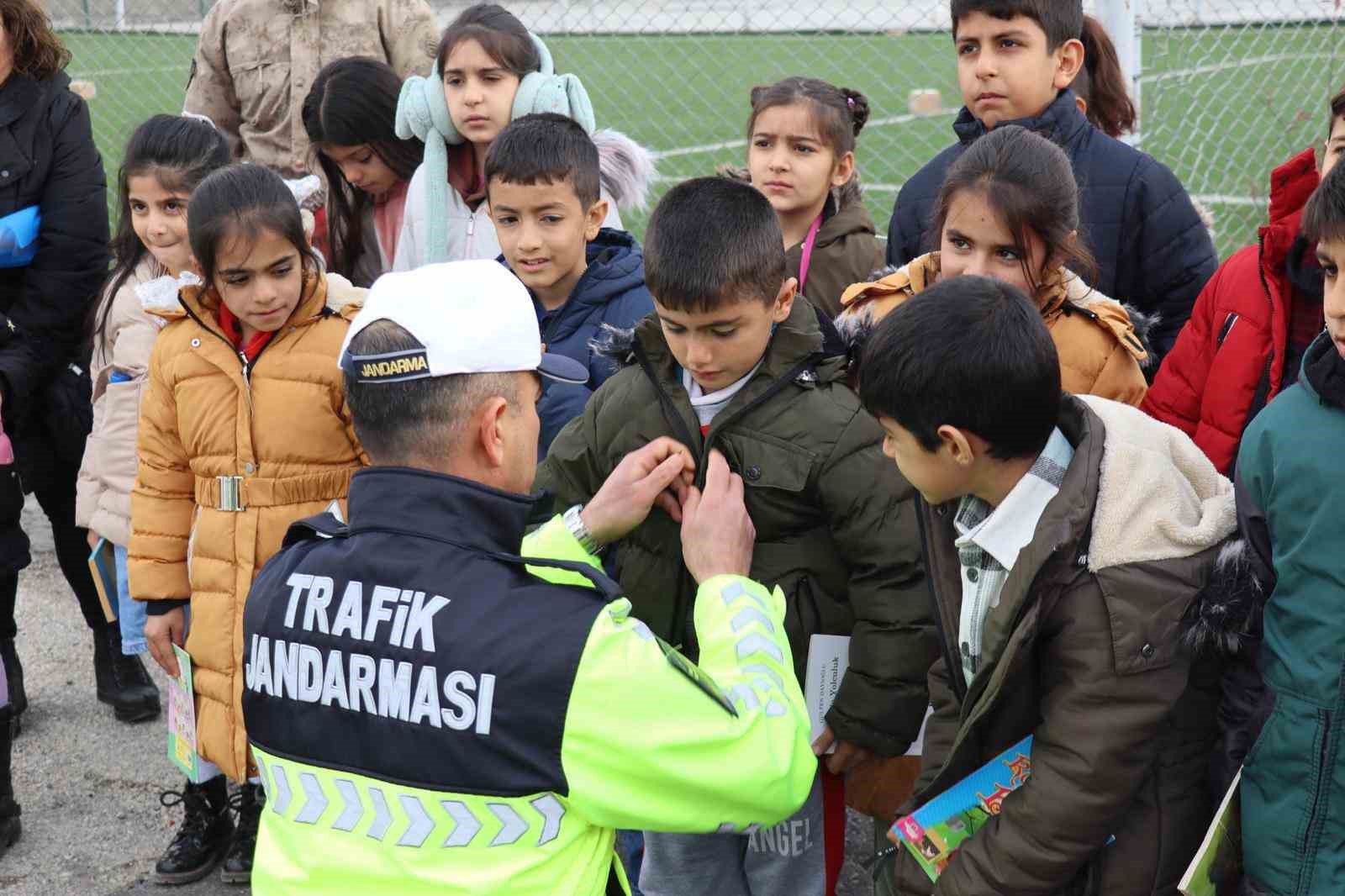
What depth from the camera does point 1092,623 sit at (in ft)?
6.79

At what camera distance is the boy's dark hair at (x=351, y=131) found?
4.16 metres

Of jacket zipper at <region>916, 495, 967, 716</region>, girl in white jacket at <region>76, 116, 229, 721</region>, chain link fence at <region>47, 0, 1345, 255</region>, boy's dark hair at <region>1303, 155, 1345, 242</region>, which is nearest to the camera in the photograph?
boy's dark hair at <region>1303, 155, 1345, 242</region>

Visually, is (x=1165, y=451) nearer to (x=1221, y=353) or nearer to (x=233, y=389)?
(x=1221, y=353)

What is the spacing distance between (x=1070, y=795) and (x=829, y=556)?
2.51 ft

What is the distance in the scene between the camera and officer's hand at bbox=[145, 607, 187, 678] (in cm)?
355

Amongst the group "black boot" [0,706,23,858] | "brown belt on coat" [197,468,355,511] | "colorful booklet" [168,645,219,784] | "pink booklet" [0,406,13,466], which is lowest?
"black boot" [0,706,23,858]

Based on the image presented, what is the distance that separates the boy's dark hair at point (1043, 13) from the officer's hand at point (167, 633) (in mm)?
2482

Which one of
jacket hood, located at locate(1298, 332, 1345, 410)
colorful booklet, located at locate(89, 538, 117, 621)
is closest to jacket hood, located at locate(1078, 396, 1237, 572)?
jacket hood, located at locate(1298, 332, 1345, 410)

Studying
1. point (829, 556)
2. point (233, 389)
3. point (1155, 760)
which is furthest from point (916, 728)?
point (233, 389)

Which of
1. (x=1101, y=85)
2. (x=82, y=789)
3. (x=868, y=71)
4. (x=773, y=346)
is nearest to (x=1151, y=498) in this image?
(x=773, y=346)

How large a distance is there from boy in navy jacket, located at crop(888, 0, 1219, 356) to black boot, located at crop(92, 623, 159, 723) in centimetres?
289

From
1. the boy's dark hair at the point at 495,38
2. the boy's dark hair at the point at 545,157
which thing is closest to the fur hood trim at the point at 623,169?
the boy's dark hair at the point at 495,38

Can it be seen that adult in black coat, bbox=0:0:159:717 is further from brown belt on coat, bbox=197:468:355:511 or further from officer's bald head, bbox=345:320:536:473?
officer's bald head, bbox=345:320:536:473

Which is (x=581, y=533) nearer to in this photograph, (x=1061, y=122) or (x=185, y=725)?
(x=185, y=725)
